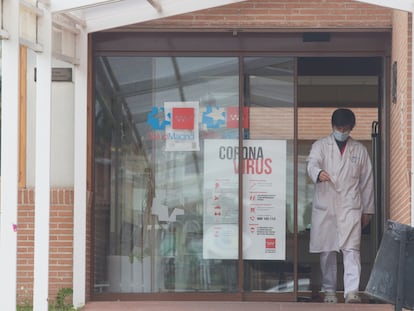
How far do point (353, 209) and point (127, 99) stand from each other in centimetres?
286

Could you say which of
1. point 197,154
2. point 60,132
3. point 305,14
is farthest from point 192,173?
point 305,14

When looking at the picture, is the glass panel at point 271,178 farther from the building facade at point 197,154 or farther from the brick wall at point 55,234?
the brick wall at point 55,234

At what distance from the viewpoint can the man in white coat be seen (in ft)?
40.5

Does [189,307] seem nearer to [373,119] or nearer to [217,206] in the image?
[217,206]

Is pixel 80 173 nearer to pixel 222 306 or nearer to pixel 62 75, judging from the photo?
pixel 62 75

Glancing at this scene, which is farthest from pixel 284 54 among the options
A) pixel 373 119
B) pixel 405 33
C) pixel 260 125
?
pixel 373 119

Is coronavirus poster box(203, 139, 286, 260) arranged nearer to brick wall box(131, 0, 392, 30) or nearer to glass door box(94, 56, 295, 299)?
glass door box(94, 56, 295, 299)

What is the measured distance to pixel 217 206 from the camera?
12453 millimetres

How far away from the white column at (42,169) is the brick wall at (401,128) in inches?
138

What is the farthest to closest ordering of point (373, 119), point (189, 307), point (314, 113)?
point (314, 113)
point (373, 119)
point (189, 307)

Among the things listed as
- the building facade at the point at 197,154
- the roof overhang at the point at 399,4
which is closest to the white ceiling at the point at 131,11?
the building facade at the point at 197,154

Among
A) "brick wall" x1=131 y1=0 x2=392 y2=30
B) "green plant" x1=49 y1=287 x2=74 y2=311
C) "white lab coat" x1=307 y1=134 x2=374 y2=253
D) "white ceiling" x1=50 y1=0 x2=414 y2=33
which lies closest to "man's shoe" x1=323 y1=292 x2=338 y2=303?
"white lab coat" x1=307 y1=134 x2=374 y2=253

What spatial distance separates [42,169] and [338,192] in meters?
3.71

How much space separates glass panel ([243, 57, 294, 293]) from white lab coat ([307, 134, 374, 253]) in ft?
1.01
